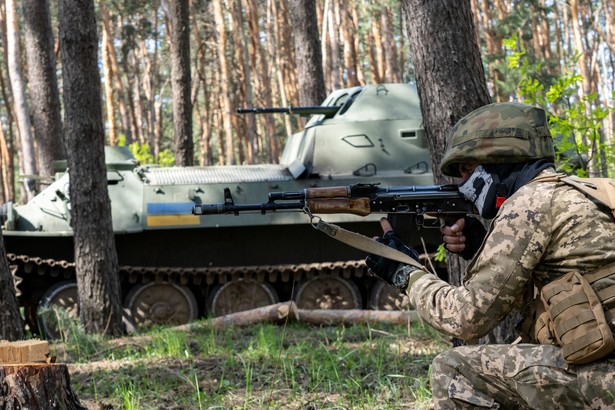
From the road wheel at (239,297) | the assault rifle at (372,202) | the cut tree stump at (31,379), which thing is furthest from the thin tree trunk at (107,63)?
the assault rifle at (372,202)

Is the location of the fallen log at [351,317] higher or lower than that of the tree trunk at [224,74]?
lower

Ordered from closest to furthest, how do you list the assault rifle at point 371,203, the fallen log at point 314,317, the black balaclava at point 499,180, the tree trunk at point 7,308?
the black balaclava at point 499,180
the assault rifle at point 371,203
the tree trunk at point 7,308
the fallen log at point 314,317

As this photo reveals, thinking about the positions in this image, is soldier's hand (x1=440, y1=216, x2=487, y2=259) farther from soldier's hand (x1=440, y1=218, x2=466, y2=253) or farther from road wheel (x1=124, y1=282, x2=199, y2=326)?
road wheel (x1=124, y1=282, x2=199, y2=326)

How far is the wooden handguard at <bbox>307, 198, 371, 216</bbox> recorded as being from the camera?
3.90 m

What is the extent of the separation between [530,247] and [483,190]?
0.42 meters

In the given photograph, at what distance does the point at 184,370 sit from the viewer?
6293 mm

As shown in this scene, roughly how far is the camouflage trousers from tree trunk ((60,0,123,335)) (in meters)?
5.93

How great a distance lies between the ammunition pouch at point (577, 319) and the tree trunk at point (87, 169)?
6.27 meters

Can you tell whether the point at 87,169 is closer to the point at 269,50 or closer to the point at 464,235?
the point at 464,235

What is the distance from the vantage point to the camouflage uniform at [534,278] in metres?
3.19

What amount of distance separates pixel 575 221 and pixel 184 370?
381 centimetres

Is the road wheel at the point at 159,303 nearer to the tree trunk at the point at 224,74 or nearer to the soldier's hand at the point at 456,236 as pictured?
the soldier's hand at the point at 456,236

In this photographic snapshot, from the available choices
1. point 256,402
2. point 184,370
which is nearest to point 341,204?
point 256,402

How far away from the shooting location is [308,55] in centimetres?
1415
